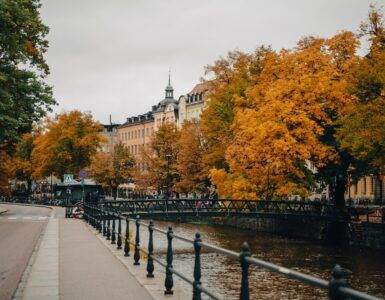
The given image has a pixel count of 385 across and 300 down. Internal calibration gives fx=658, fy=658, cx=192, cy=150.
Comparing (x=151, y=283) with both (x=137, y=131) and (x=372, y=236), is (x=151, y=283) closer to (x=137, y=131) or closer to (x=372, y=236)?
(x=372, y=236)

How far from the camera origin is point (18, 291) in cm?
1123

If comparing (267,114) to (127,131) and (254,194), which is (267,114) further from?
(127,131)

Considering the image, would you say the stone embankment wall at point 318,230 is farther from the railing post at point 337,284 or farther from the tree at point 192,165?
the railing post at point 337,284

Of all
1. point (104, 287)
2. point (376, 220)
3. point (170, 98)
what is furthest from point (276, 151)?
point (170, 98)

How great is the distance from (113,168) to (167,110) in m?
23.7

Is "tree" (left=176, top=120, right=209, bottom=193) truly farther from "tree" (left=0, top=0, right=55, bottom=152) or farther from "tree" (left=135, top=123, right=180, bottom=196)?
"tree" (left=0, top=0, right=55, bottom=152)

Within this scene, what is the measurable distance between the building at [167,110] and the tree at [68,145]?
25.3m

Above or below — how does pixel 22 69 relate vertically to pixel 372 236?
above

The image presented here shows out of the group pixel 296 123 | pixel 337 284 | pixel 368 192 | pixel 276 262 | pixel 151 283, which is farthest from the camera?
pixel 368 192

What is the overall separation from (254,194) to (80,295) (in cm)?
3111

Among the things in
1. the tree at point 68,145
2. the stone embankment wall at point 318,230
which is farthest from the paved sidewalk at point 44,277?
the tree at point 68,145

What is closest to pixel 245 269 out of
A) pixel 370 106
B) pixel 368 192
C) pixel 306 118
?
pixel 370 106

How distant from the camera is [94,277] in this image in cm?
1302

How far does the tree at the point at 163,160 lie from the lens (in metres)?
74.9
